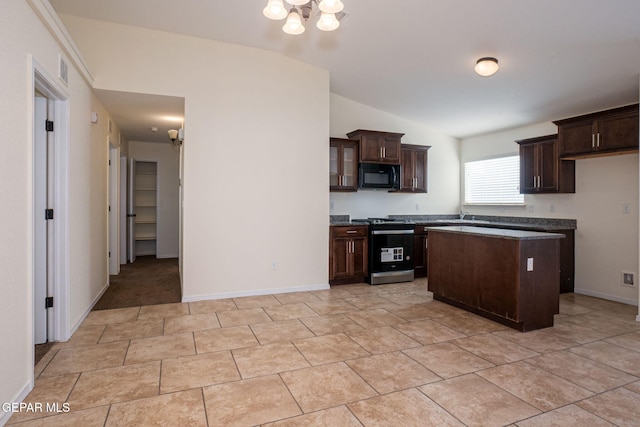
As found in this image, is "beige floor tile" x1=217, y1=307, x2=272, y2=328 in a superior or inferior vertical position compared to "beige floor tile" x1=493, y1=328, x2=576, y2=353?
superior

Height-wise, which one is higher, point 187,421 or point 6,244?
point 6,244

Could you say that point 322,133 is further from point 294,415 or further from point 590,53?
point 294,415

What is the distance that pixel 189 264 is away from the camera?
4289 millimetres

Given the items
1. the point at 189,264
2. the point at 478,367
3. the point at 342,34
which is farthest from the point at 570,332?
the point at 189,264

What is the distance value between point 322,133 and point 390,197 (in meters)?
1.98

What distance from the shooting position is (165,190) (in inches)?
301

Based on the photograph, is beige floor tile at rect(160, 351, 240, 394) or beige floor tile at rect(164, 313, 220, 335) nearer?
beige floor tile at rect(160, 351, 240, 394)

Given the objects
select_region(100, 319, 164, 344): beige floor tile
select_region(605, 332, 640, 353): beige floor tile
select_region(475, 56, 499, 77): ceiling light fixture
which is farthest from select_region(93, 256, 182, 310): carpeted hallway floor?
select_region(605, 332, 640, 353): beige floor tile

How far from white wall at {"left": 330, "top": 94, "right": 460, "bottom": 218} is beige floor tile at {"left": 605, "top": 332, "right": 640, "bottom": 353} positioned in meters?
3.59

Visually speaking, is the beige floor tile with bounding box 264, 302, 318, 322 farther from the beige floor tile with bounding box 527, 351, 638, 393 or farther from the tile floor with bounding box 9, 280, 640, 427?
the beige floor tile with bounding box 527, 351, 638, 393

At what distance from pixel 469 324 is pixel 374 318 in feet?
3.08

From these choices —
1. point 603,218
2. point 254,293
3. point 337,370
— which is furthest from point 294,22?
point 603,218

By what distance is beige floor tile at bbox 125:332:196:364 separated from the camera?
277 centimetres

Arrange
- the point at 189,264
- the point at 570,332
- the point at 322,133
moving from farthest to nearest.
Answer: the point at 322,133
the point at 189,264
the point at 570,332
